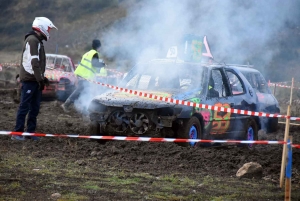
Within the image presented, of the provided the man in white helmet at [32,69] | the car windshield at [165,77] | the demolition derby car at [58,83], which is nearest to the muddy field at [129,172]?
the man in white helmet at [32,69]

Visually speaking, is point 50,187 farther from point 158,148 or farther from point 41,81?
point 41,81

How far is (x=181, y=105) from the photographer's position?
32.9 ft

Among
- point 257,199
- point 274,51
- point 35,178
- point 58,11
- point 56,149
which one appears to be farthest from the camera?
point 58,11

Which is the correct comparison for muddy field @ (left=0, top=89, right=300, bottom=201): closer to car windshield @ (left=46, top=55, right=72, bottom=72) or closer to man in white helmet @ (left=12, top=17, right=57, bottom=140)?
man in white helmet @ (left=12, top=17, right=57, bottom=140)

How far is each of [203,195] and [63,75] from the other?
14.7 m

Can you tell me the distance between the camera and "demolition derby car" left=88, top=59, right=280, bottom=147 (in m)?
10.1

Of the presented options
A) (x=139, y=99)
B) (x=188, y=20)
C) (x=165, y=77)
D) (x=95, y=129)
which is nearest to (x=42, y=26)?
(x=95, y=129)

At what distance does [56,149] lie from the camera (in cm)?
980

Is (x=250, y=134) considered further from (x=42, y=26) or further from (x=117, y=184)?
(x=117, y=184)

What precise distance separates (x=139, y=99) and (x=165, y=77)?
1101mm

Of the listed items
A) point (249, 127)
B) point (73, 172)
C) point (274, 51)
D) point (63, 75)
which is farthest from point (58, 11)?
point (73, 172)

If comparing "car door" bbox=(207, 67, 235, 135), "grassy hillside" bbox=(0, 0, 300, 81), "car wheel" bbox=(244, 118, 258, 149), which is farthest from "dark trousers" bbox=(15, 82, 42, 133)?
"grassy hillside" bbox=(0, 0, 300, 81)

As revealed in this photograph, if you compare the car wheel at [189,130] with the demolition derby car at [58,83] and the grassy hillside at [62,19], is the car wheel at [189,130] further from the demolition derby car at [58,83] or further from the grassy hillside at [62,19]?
the grassy hillside at [62,19]

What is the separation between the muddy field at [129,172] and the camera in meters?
6.60
